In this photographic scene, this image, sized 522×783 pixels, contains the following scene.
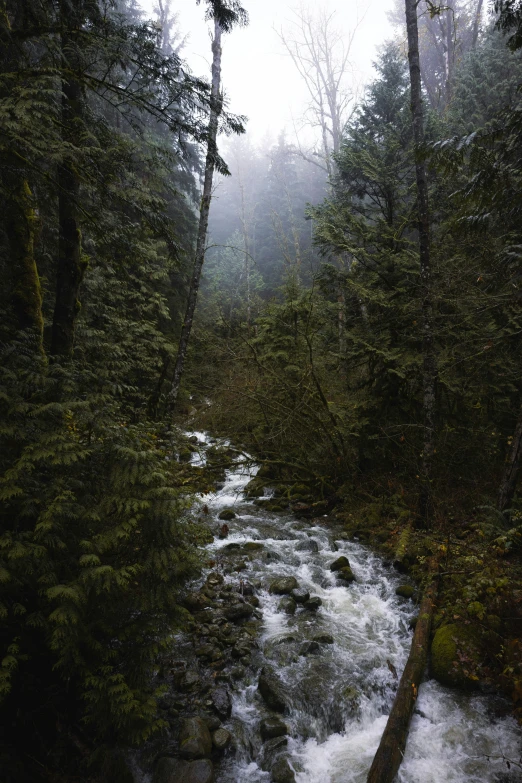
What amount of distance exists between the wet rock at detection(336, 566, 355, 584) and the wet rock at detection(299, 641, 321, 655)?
1592 millimetres

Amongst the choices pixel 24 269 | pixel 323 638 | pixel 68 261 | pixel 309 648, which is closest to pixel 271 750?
pixel 309 648

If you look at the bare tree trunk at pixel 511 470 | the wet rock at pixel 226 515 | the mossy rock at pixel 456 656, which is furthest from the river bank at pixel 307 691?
the bare tree trunk at pixel 511 470

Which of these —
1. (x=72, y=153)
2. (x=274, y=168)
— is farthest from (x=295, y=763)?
(x=274, y=168)

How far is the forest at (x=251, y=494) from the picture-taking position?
3.46 metres

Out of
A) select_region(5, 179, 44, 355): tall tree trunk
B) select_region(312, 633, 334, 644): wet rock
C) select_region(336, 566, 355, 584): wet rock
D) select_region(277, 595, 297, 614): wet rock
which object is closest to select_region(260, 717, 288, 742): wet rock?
select_region(312, 633, 334, 644): wet rock

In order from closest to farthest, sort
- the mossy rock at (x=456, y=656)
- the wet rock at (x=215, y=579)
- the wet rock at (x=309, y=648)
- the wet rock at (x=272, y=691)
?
the wet rock at (x=272, y=691), the mossy rock at (x=456, y=656), the wet rock at (x=309, y=648), the wet rock at (x=215, y=579)

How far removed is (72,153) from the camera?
3.96 meters

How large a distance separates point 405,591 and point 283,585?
1.94 meters

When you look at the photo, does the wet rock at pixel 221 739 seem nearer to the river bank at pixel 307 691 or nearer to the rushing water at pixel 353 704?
the river bank at pixel 307 691

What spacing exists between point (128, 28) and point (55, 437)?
19.5 feet

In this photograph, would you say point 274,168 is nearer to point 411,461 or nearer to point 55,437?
point 411,461

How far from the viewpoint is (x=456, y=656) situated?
15.2 feet

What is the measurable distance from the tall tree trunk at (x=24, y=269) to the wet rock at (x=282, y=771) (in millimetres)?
5459

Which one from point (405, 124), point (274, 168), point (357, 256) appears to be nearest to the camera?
point (357, 256)
